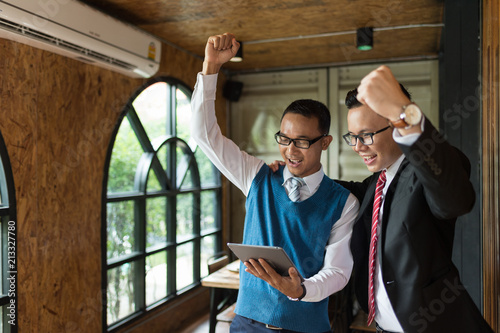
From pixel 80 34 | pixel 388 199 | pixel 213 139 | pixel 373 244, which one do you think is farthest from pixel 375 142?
pixel 80 34

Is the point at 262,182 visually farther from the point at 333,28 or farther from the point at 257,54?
the point at 257,54

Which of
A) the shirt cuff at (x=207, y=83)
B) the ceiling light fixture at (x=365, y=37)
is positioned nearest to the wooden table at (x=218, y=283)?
the shirt cuff at (x=207, y=83)

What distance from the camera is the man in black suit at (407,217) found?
1.07m

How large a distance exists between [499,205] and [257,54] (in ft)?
12.2

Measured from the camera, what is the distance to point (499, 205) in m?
1.74

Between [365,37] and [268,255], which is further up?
[365,37]

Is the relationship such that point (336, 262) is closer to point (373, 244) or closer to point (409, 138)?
point (373, 244)

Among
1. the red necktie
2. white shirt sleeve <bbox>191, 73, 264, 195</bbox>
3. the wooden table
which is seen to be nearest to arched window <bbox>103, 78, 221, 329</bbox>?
the wooden table

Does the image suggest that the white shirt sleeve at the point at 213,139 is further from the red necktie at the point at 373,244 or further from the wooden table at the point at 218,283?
the wooden table at the point at 218,283

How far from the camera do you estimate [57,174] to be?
119 inches

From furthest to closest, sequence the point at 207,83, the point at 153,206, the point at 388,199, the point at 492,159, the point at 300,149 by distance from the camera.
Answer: the point at 153,206, the point at 492,159, the point at 300,149, the point at 207,83, the point at 388,199

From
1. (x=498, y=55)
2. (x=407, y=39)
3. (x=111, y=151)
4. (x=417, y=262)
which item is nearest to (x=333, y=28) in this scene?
(x=407, y=39)

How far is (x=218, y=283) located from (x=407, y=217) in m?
2.39

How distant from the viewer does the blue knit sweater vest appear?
1628mm
